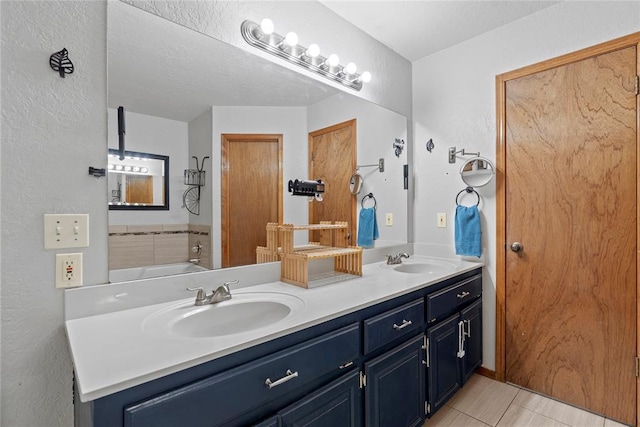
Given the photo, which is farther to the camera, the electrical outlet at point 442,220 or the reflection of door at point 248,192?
the electrical outlet at point 442,220

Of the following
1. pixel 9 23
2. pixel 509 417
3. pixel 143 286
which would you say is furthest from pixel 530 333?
pixel 9 23

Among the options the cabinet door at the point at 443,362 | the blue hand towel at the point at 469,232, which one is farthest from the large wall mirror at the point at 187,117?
the blue hand towel at the point at 469,232

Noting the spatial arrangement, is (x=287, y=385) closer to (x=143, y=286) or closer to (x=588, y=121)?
(x=143, y=286)

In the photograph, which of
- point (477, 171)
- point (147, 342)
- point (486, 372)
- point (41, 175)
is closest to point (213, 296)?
point (147, 342)

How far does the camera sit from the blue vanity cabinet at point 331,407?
1.01 m

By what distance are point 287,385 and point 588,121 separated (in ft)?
7.07

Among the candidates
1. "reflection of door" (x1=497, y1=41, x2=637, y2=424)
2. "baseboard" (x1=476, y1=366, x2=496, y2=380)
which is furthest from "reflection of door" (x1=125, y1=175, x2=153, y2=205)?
"baseboard" (x1=476, y1=366, x2=496, y2=380)

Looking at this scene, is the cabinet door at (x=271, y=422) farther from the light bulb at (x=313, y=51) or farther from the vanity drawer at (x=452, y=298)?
the light bulb at (x=313, y=51)

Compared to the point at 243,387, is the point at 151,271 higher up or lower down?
higher up

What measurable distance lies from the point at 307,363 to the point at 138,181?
986 millimetres

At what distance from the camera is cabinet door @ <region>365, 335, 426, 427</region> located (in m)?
1.30

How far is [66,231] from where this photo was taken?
1.06 metres

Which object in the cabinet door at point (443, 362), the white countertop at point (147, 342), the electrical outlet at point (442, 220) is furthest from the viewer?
the electrical outlet at point (442, 220)

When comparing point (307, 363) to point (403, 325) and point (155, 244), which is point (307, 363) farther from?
point (155, 244)
